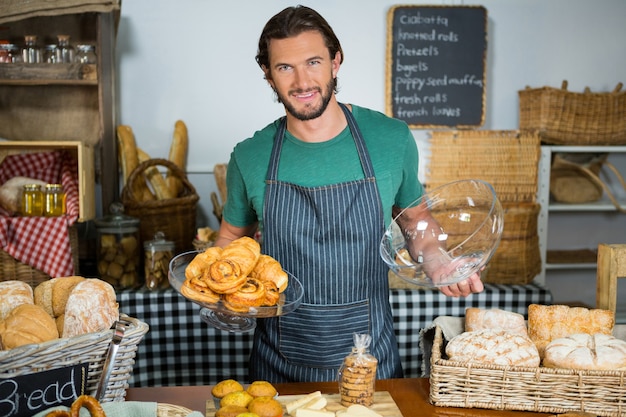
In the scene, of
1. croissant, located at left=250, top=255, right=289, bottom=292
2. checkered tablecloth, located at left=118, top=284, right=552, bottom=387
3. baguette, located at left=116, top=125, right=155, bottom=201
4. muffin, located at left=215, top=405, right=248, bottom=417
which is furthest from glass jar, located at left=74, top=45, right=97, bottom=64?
muffin, located at left=215, top=405, right=248, bottom=417

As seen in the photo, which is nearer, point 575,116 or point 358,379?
point 358,379

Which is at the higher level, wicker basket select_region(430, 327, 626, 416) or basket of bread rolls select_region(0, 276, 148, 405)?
basket of bread rolls select_region(0, 276, 148, 405)

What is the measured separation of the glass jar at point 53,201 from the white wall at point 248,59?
1026mm

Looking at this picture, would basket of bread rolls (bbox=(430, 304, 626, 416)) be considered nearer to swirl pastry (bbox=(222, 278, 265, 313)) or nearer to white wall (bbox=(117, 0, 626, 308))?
swirl pastry (bbox=(222, 278, 265, 313))

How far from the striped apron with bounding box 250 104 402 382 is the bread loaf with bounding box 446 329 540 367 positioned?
1.48 ft

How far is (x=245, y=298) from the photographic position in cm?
142

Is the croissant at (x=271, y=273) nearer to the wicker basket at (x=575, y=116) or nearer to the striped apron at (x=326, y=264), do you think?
the striped apron at (x=326, y=264)

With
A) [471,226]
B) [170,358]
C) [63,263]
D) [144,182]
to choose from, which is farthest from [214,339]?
[471,226]

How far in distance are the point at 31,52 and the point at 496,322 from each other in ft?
8.75

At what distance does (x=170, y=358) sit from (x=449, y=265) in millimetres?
1888

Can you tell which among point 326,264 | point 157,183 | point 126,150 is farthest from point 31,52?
point 326,264

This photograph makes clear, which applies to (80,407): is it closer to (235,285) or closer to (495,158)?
(235,285)

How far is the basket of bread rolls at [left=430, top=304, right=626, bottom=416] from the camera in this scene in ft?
4.67

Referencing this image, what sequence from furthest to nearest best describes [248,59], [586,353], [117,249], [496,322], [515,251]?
[248,59] → [515,251] → [117,249] → [496,322] → [586,353]
